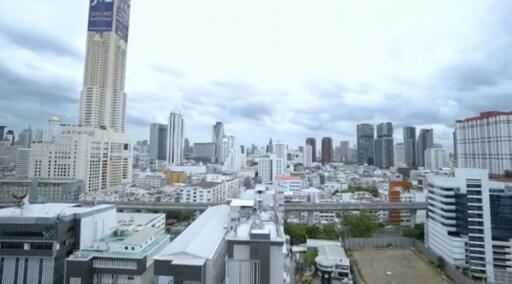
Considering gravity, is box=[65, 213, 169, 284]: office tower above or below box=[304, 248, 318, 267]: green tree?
above

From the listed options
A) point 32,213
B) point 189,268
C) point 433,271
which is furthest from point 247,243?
point 433,271

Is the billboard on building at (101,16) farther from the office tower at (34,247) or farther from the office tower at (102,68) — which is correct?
the office tower at (34,247)

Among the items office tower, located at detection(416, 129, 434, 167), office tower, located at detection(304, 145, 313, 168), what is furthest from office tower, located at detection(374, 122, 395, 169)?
office tower, located at detection(304, 145, 313, 168)

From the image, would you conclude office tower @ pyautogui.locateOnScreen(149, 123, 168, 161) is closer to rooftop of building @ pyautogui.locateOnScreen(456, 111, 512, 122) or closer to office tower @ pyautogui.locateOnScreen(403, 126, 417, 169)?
office tower @ pyautogui.locateOnScreen(403, 126, 417, 169)

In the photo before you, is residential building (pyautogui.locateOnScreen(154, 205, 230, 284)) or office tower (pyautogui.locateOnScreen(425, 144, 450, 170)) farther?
office tower (pyautogui.locateOnScreen(425, 144, 450, 170))

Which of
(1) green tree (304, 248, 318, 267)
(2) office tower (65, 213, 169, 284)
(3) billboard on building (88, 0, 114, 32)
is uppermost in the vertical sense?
(3) billboard on building (88, 0, 114, 32)

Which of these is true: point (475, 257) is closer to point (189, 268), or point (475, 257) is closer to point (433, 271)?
point (433, 271)

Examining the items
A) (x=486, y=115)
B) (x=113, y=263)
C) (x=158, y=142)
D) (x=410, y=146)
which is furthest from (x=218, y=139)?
(x=113, y=263)
